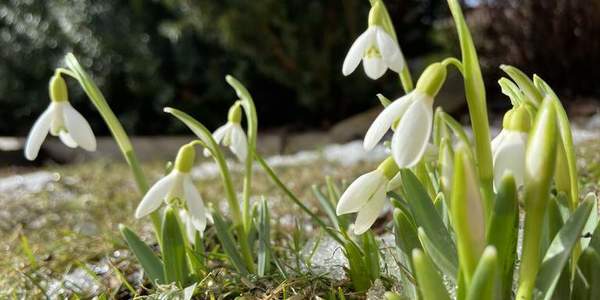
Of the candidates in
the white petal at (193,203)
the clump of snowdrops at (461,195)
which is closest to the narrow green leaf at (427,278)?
the clump of snowdrops at (461,195)

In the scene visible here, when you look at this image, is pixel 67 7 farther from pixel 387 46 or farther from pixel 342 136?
pixel 387 46

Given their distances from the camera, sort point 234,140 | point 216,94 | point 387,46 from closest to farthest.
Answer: point 387,46, point 234,140, point 216,94

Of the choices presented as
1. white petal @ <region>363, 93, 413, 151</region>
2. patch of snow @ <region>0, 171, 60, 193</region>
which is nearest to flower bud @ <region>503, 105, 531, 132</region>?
white petal @ <region>363, 93, 413, 151</region>

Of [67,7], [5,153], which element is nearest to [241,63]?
[67,7]

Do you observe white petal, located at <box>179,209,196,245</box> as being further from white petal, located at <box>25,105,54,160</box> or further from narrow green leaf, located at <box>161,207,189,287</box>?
white petal, located at <box>25,105,54,160</box>

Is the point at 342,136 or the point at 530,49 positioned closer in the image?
the point at 342,136

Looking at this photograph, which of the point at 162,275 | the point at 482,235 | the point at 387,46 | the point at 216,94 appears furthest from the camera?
the point at 216,94

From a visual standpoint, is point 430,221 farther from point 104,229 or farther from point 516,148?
point 104,229
